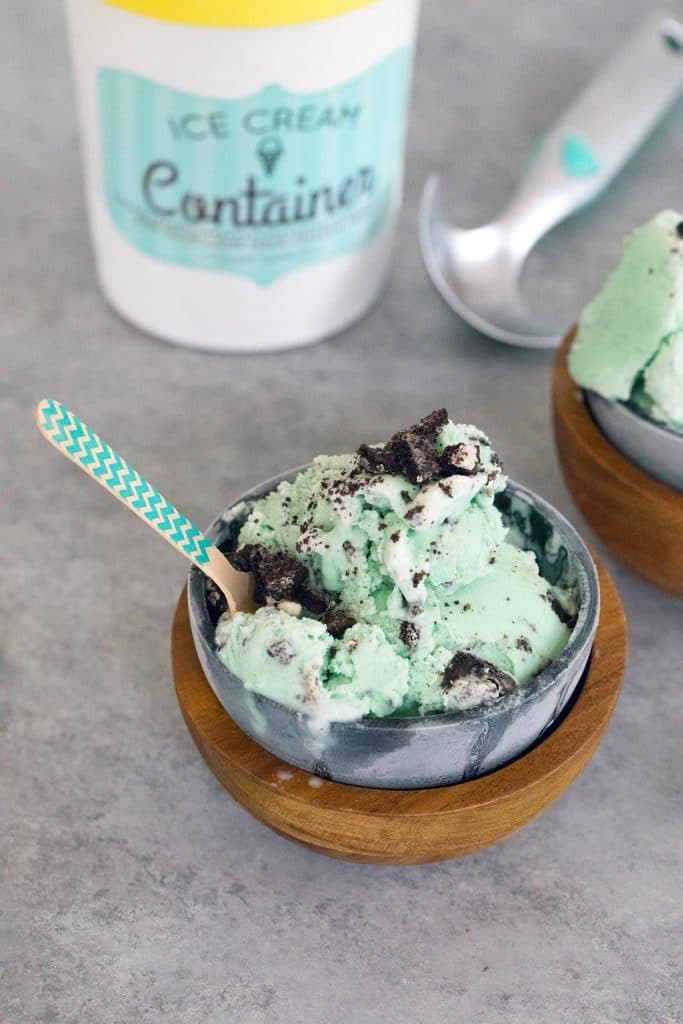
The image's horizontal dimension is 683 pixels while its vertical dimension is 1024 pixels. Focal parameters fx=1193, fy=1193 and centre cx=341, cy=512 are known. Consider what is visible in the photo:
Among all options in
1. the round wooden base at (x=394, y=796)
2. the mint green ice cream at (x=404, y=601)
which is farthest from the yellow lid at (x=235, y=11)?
the round wooden base at (x=394, y=796)

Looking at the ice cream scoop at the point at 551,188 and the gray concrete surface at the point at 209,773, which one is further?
the ice cream scoop at the point at 551,188

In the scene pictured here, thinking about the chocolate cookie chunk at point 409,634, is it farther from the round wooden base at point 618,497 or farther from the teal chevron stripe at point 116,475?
the round wooden base at point 618,497

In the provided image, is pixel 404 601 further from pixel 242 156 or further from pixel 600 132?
pixel 600 132

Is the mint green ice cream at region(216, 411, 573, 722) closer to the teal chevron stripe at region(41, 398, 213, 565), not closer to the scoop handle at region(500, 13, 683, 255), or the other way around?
the teal chevron stripe at region(41, 398, 213, 565)

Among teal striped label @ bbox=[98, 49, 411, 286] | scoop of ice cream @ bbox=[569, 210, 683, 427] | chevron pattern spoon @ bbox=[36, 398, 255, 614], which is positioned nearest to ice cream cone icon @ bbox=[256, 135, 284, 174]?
teal striped label @ bbox=[98, 49, 411, 286]

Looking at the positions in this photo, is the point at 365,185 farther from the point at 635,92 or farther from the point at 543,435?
the point at 635,92

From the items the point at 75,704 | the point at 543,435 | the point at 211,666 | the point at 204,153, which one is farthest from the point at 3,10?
the point at 211,666
